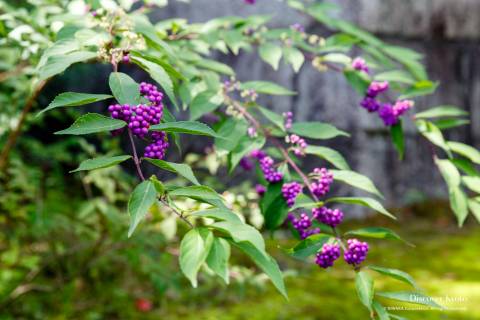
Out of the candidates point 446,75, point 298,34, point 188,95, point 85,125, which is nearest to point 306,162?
point 446,75

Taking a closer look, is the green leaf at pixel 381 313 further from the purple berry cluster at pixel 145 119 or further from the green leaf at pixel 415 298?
the purple berry cluster at pixel 145 119

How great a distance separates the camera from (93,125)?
72 cm

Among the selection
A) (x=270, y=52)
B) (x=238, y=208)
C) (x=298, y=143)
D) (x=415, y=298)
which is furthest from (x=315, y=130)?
(x=238, y=208)

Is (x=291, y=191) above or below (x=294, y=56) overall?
below

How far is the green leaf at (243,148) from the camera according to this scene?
1000 mm

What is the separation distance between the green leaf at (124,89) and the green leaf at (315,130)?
0.39 m

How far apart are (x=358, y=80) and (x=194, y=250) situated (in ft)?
2.53

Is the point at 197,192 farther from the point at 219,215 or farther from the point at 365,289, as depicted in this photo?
the point at 365,289

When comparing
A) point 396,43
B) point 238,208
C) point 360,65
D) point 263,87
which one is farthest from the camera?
point 396,43

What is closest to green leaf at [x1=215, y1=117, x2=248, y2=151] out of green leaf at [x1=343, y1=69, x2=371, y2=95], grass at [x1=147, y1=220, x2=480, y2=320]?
green leaf at [x1=343, y1=69, x2=371, y2=95]

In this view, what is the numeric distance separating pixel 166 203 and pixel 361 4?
3304 mm

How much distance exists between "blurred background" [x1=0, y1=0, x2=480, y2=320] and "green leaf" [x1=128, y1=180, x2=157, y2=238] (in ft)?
1.44

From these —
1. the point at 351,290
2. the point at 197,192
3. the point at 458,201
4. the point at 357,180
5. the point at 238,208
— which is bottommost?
the point at 351,290

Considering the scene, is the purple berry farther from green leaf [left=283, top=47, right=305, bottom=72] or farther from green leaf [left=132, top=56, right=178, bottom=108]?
green leaf [left=132, top=56, right=178, bottom=108]
